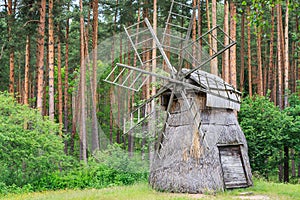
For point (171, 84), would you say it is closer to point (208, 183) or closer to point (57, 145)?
point (208, 183)

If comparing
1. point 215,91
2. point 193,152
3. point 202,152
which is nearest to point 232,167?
point 202,152

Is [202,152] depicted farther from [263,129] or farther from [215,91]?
[263,129]

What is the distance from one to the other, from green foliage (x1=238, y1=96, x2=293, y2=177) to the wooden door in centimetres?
557

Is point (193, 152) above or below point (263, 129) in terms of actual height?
below

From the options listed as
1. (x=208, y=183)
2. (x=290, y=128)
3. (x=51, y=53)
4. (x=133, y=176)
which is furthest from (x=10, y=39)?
(x=290, y=128)

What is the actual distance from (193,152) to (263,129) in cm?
809

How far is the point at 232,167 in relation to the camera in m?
16.4

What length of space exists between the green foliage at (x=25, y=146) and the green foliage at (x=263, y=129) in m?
9.77

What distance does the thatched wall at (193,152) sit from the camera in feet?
51.3

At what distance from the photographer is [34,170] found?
19.2m

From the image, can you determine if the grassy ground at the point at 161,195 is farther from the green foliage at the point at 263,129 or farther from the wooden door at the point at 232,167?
the green foliage at the point at 263,129

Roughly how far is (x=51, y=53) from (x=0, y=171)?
236 inches

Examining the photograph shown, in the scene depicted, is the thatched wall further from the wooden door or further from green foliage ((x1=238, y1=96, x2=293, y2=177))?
green foliage ((x1=238, y1=96, x2=293, y2=177))

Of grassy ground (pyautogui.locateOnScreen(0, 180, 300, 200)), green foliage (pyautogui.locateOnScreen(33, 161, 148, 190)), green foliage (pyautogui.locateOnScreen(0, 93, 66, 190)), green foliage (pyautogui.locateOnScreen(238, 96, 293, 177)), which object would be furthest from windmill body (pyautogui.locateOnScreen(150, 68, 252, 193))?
green foliage (pyautogui.locateOnScreen(238, 96, 293, 177))
